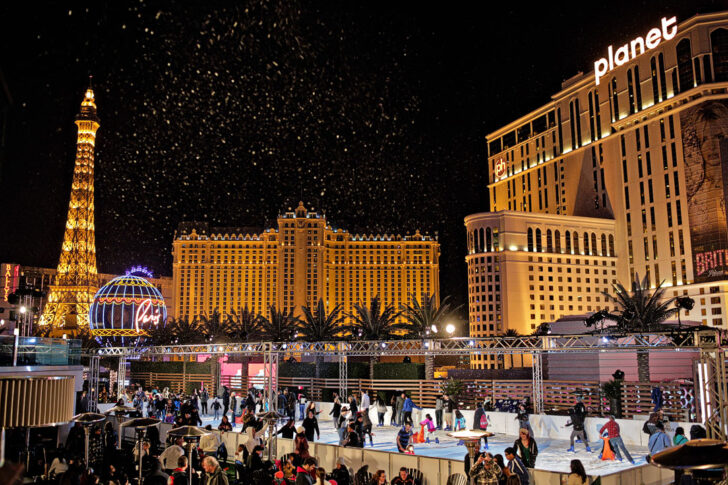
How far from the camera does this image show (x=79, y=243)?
3059 inches

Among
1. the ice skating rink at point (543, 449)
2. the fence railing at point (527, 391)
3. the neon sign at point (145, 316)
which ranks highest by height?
the neon sign at point (145, 316)

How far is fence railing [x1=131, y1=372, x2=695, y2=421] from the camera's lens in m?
23.8

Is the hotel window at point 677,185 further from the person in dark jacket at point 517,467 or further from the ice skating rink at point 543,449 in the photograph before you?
the person in dark jacket at point 517,467

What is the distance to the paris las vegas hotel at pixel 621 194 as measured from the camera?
186 feet

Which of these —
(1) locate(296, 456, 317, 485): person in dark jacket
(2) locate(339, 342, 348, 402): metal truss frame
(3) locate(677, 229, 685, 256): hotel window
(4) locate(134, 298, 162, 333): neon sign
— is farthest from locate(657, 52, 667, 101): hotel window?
(1) locate(296, 456, 317, 485): person in dark jacket

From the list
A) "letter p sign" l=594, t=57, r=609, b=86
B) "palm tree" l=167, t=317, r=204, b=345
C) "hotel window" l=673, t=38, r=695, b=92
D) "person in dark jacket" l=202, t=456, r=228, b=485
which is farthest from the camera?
"letter p sign" l=594, t=57, r=609, b=86

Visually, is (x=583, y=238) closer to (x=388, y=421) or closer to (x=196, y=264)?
(x=388, y=421)

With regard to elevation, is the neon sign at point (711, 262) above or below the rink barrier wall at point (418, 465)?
above

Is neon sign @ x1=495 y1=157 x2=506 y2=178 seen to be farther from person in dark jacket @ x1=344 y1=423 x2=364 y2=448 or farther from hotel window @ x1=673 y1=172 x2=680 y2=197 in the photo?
person in dark jacket @ x1=344 y1=423 x2=364 y2=448

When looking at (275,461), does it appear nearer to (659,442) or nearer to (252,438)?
(252,438)

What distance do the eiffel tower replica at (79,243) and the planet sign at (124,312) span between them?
80.1 feet

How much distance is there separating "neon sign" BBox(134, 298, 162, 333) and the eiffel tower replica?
26842mm

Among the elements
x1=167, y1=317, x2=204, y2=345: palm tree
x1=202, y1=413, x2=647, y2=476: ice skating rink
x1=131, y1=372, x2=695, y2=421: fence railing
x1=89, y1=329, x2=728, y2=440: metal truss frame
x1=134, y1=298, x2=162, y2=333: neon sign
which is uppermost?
x1=134, y1=298, x2=162, y2=333: neon sign

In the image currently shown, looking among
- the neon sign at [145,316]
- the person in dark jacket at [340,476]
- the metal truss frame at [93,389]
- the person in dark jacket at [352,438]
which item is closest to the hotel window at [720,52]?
the neon sign at [145,316]
